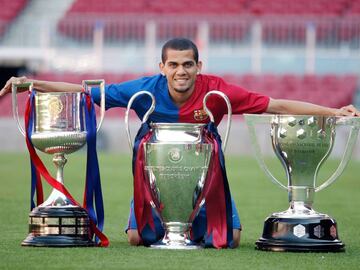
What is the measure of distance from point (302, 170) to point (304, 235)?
347 millimetres

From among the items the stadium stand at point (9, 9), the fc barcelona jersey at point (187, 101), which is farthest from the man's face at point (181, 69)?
the stadium stand at point (9, 9)

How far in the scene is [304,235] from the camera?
6070 mm

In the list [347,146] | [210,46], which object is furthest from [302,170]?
[210,46]

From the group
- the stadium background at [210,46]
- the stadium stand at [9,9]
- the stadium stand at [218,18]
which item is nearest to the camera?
the stadium background at [210,46]

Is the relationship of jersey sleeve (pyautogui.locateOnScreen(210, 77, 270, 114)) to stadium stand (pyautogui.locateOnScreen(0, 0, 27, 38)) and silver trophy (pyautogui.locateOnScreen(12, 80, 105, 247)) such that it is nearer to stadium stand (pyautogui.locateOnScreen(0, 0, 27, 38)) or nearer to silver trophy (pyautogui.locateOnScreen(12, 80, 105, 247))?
silver trophy (pyautogui.locateOnScreen(12, 80, 105, 247))

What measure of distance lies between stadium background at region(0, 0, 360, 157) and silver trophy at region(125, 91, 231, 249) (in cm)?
1425

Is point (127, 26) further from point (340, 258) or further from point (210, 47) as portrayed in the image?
point (340, 258)

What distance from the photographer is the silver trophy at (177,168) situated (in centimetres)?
607

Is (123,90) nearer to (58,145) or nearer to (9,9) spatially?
(58,145)

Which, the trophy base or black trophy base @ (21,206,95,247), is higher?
black trophy base @ (21,206,95,247)

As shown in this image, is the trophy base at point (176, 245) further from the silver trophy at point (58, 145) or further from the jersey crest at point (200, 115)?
the jersey crest at point (200, 115)

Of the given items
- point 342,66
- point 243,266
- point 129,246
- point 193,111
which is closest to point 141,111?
point 193,111

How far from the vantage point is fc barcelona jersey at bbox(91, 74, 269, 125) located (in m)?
6.30

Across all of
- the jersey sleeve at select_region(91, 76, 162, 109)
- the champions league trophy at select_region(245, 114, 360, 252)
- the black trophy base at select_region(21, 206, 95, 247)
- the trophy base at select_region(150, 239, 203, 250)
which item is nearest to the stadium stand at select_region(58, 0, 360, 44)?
the jersey sleeve at select_region(91, 76, 162, 109)
